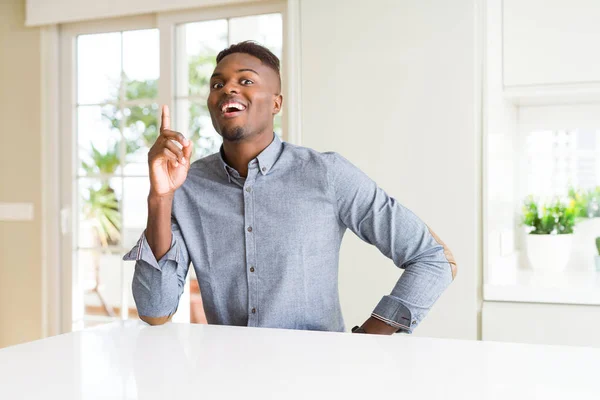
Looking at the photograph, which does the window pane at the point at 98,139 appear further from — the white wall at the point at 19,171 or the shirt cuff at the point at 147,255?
the shirt cuff at the point at 147,255

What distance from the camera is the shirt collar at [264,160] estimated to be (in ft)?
5.30

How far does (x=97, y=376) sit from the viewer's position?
933mm

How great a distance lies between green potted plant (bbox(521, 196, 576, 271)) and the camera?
2729mm

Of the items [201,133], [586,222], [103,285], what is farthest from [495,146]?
[103,285]

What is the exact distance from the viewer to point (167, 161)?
1.39 meters

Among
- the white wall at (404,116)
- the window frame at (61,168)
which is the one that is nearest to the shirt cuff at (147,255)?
the white wall at (404,116)

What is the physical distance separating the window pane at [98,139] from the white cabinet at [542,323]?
2.07 meters

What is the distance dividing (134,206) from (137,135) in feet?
1.21

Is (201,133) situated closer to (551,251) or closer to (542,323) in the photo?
(551,251)

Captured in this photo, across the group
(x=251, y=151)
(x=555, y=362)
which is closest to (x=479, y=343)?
(x=555, y=362)

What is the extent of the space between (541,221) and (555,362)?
188 centimetres

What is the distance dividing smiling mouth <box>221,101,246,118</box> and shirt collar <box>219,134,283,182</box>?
125mm

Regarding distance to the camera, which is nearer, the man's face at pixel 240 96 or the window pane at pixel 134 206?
the man's face at pixel 240 96

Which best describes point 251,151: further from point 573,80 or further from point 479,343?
point 573,80
